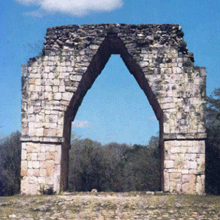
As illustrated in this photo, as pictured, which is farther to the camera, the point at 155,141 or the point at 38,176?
the point at 155,141

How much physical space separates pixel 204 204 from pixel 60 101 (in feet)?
17.6

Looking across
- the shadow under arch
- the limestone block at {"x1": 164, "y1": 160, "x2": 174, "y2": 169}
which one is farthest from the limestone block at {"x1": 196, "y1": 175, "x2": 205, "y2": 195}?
the shadow under arch

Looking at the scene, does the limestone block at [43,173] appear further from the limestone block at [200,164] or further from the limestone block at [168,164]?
the limestone block at [200,164]

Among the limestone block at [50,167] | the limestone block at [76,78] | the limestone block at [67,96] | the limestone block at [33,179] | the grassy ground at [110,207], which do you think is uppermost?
the limestone block at [76,78]

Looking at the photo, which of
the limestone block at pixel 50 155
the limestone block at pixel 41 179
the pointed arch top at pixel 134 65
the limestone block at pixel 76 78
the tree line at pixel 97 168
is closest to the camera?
the limestone block at pixel 41 179

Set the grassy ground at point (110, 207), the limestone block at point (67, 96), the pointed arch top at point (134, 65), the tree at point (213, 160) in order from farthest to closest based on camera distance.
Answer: the tree at point (213, 160) → the limestone block at point (67, 96) → the pointed arch top at point (134, 65) → the grassy ground at point (110, 207)

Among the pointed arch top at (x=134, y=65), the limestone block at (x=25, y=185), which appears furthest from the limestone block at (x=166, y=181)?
the limestone block at (x=25, y=185)

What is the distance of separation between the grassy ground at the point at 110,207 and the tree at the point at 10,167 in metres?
9.75

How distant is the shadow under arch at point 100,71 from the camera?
444 inches

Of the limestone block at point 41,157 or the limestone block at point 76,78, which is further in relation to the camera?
the limestone block at point 76,78

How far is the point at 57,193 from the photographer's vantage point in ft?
34.1

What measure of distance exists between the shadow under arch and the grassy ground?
1724 millimetres

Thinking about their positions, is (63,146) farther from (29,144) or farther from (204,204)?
(204,204)

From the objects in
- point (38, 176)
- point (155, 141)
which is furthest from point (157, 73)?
point (155, 141)
